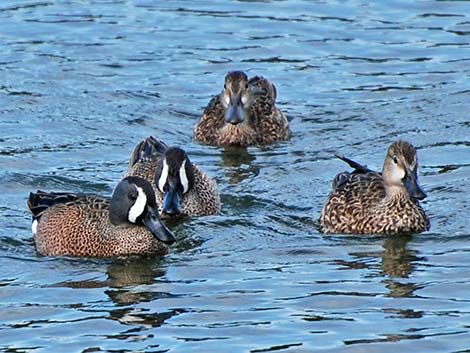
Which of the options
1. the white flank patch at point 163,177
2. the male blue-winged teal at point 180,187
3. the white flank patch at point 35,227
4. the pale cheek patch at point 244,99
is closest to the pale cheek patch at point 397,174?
the male blue-winged teal at point 180,187

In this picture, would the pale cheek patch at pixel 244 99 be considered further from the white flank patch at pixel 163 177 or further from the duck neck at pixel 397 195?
the duck neck at pixel 397 195

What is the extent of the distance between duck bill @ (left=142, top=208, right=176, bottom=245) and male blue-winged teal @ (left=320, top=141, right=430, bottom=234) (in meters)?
1.59

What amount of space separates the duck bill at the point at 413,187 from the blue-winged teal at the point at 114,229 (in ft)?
7.02

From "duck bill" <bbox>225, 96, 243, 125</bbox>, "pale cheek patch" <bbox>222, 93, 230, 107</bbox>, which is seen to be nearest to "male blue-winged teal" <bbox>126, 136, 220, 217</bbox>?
"duck bill" <bbox>225, 96, 243, 125</bbox>

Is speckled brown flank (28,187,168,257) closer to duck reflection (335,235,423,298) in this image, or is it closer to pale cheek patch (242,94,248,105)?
duck reflection (335,235,423,298)

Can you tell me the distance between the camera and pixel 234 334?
11602 mm

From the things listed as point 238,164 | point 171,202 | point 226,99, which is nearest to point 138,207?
point 171,202

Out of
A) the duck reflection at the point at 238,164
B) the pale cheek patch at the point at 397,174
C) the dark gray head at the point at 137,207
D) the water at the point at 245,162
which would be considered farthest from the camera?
the duck reflection at the point at 238,164

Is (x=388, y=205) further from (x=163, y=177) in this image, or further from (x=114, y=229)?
(x=114, y=229)

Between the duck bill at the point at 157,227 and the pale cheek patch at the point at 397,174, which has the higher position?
the pale cheek patch at the point at 397,174

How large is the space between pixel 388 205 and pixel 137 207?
7.41 feet

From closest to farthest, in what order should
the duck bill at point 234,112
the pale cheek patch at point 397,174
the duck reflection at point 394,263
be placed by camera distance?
the duck reflection at point 394,263 → the pale cheek patch at point 397,174 → the duck bill at point 234,112

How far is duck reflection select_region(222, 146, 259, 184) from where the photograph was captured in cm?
1717

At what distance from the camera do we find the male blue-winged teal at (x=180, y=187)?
15.5 m
